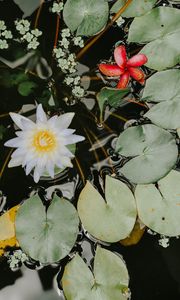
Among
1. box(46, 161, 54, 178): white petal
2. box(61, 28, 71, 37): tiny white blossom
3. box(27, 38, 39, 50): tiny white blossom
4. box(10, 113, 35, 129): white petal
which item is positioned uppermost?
box(61, 28, 71, 37): tiny white blossom

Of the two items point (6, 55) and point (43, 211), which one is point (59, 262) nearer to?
point (43, 211)

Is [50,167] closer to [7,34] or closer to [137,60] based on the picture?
[137,60]

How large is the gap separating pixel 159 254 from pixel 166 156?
18.4 inches

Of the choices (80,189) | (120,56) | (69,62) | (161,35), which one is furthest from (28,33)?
(80,189)

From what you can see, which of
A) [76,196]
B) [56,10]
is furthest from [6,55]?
[76,196]

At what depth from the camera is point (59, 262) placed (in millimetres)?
2133

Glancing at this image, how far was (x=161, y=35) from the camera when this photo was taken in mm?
2082

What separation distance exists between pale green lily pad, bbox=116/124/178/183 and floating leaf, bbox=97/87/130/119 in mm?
155

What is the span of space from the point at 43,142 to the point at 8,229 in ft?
1.45

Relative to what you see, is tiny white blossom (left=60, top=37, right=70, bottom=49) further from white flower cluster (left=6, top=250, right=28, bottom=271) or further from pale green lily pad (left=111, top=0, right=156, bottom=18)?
white flower cluster (left=6, top=250, right=28, bottom=271)

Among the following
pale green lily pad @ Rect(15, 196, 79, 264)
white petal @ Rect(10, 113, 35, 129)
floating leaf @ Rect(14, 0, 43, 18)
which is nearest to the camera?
white petal @ Rect(10, 113, 35, 129)

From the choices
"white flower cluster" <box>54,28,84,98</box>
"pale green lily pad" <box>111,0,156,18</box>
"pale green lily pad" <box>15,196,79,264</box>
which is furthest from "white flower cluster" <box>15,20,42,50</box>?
"pale green lily pad" <box>15,196,79,264</box>

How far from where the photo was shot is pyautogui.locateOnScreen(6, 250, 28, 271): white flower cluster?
6.97ft

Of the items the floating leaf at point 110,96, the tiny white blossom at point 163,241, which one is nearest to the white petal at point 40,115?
the floating leaf at point 110,96
